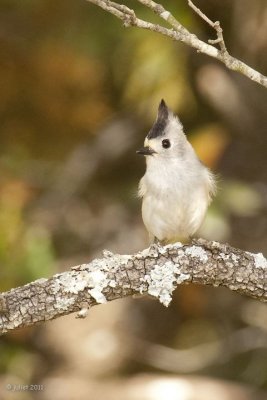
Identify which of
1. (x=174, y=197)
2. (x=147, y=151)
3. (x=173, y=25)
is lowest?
(x=173, y=25)

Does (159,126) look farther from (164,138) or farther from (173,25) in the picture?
(173,25)

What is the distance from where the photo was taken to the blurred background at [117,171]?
662cm

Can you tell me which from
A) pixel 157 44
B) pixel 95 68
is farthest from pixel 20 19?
pixel 157 44

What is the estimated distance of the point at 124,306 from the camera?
7.12m

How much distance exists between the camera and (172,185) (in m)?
5.45

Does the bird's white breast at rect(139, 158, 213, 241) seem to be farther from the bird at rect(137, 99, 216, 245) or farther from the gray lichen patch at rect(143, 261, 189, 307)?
the gray lichen patch at rect(143, 261, 189, 307)

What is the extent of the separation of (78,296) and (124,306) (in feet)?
10.1

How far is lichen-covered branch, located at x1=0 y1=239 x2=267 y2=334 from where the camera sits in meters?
4.02

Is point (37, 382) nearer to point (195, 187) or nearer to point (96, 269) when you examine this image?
point (195, 187)

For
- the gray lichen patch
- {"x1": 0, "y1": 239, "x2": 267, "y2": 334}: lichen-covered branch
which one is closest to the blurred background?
{"x1": 0, "y1": 239, "x2": 267, "y2": 334}: lichen-covered branch

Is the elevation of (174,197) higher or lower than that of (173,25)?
higher

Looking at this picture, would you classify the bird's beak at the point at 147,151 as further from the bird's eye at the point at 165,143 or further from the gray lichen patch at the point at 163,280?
the gray lichen patch at the point at 163,280

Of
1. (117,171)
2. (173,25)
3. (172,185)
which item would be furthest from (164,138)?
(117,171)

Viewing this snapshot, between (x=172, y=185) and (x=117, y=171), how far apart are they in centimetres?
205
